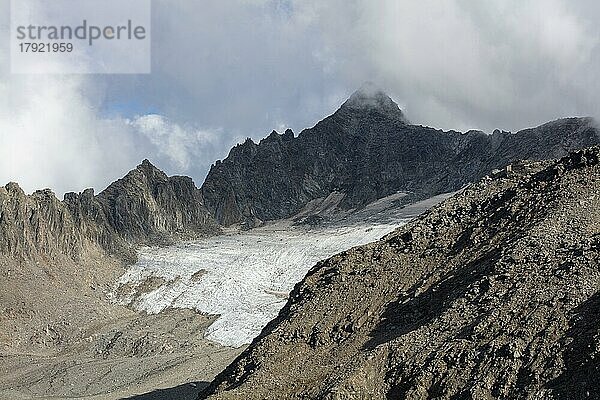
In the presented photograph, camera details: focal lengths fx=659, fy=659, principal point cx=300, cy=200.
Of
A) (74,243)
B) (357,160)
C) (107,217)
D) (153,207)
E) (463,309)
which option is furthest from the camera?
(357,160)

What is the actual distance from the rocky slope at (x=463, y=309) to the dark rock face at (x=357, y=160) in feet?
260

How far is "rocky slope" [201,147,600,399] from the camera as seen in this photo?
15898 mm

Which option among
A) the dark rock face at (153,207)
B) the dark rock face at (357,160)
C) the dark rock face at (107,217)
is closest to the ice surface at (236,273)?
the dark rock face at (107,217)

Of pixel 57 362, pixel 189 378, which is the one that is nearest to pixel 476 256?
pixel 189 378

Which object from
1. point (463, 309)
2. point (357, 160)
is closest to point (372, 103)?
point (357, 160)

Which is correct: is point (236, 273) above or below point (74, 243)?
below

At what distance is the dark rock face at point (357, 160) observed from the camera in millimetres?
109625

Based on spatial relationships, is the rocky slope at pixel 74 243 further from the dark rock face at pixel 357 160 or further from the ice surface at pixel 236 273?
the dark rock face at pixel 357 160

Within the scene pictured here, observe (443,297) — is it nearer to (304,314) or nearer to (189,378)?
(304,314)

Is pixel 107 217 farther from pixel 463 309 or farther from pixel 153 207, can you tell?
pixel 463 309

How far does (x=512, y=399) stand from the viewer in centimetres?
1508

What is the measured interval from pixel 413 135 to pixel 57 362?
97.6 meters

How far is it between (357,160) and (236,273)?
69.8 m

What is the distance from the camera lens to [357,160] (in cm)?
13338
